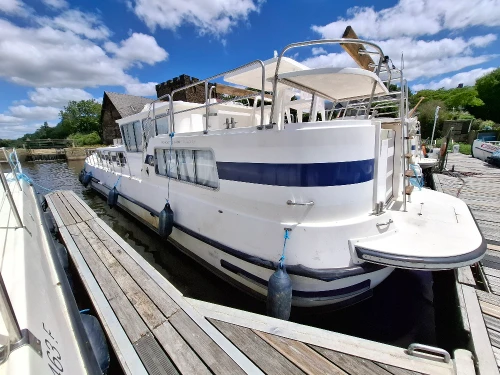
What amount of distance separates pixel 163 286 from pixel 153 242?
137 inches

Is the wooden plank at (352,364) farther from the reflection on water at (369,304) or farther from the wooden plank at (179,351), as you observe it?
the reflection on water at (369,304)

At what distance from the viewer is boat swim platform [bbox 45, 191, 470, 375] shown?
214 cm

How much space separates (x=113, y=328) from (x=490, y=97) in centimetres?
5460

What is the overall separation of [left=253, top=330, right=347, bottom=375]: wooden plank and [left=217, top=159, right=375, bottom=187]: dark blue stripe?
1710 millimetres

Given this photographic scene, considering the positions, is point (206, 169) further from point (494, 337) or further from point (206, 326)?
point (494, 337)

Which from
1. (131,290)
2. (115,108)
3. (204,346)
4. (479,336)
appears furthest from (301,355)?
(115,108)

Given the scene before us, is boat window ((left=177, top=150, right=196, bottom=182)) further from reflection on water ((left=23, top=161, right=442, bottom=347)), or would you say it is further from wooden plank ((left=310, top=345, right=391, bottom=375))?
wooden plank ((left=310, top=345, right=391, bottom=375))

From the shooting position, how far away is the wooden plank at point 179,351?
2189 mm

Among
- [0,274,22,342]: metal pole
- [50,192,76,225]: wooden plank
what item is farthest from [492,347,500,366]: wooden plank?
[50,192,76,225]: wooden plank

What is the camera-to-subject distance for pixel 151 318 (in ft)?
9.07

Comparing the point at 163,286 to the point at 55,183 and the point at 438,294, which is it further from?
the point at 55,183

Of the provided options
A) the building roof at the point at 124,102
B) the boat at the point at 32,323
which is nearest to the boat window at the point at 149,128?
the boat at the point at 32,323

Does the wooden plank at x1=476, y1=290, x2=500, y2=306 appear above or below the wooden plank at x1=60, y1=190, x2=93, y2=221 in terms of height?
below

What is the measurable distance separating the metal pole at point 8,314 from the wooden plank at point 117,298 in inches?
58.8
